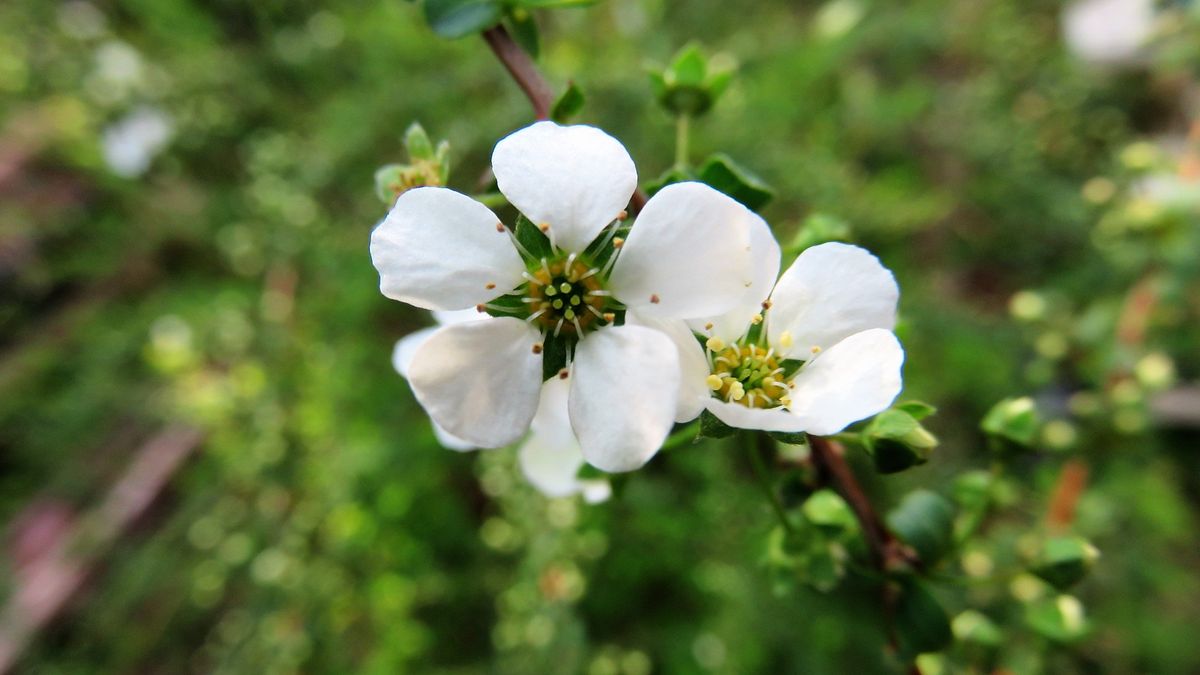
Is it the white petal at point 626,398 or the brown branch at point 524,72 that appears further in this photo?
the brown branch at point 524,72

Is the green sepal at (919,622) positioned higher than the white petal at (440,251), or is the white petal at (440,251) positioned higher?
the white petal at (440,251)

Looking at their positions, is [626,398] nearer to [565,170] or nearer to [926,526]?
[565,170]

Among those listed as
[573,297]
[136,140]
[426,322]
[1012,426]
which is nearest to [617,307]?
[573,297]

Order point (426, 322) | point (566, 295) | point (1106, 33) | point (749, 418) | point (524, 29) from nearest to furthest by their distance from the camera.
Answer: point (749, 418), point (566, 295), point (524, 29), point (426, 322), point (1106, 33)

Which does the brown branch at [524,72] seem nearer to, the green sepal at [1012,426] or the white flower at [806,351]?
the white flower at [806,351]

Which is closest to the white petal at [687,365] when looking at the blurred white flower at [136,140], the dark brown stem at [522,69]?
the dark brown stem at [522,69]
